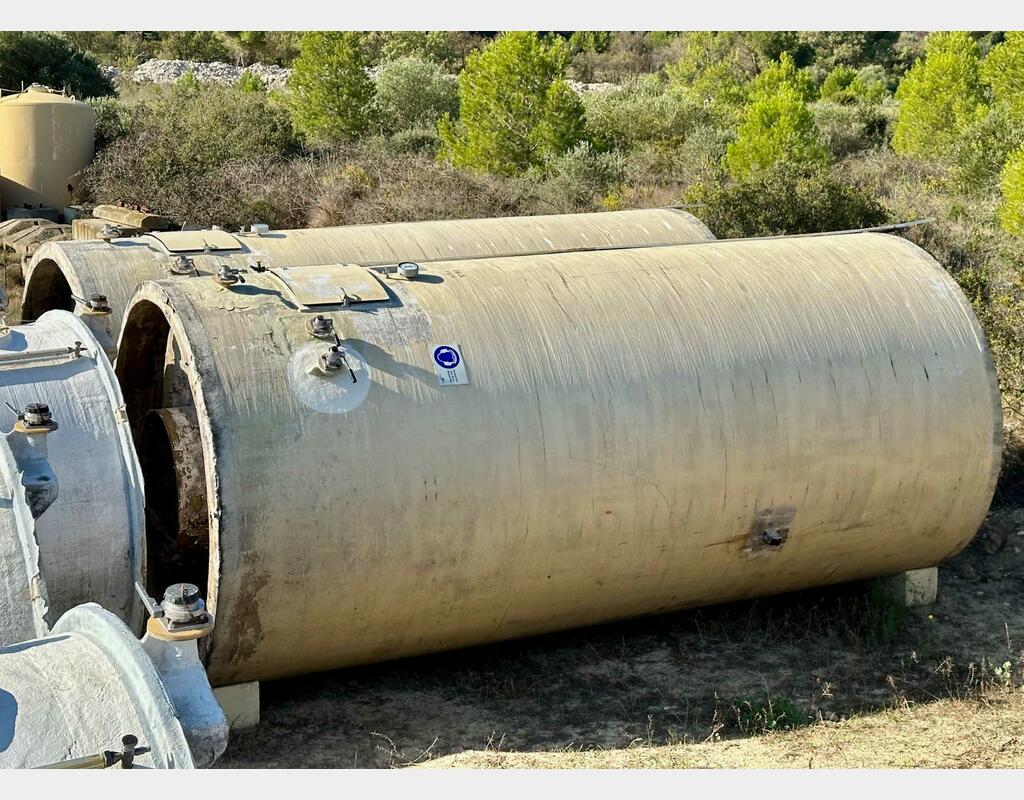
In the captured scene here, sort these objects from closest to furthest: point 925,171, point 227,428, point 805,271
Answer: point 227,428
point 805,271
point 925,171

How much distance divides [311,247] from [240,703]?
4556 mm

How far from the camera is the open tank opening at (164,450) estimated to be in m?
7.35

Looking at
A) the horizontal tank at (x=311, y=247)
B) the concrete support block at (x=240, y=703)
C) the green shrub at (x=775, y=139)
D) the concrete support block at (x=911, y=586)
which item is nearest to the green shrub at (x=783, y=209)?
the horizontal tank at (x=311, y=247)

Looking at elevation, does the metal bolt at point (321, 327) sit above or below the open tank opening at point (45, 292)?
above

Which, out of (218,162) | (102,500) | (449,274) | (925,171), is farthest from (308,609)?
(925,171)

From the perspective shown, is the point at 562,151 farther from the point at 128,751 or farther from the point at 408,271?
the point at 128,751

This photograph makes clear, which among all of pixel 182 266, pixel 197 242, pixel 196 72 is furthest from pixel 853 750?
pixel 196 72

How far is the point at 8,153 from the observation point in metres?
20.3

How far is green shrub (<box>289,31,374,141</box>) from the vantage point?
26.7 metres

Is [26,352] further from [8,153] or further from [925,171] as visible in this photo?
[925,171]

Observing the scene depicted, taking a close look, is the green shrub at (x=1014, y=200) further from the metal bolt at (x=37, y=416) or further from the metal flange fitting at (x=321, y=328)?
the metal bolt at (x=37, y=416)

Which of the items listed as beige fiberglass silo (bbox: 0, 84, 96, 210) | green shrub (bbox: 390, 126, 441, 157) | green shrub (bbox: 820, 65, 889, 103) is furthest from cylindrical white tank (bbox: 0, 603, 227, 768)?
green shrub (bbox: 820, 65, 889, 103)

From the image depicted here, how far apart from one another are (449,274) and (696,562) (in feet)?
7.41

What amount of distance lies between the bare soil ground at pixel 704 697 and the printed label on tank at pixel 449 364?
1942mm
